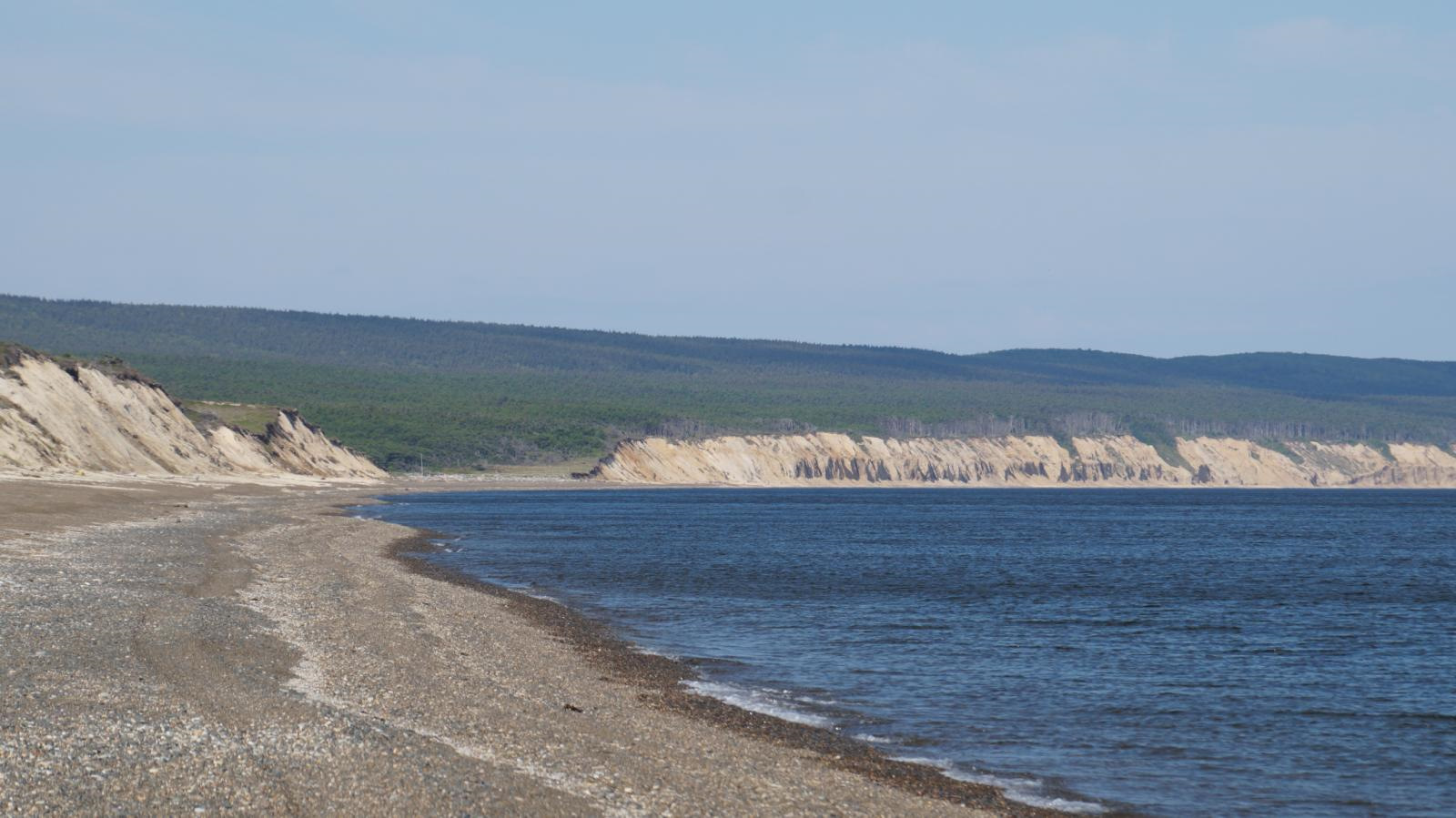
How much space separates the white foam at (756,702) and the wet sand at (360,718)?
47cm

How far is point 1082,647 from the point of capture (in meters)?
30.1

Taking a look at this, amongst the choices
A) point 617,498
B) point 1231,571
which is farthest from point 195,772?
point 617,498

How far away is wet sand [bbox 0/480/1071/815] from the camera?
563 inches

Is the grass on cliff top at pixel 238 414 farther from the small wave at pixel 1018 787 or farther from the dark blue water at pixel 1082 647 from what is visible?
the small wave at pixel 1018 787

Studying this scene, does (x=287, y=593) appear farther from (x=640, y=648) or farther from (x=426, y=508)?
(x=426, y=508)

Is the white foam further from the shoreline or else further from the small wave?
the small wave

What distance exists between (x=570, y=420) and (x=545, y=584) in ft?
504

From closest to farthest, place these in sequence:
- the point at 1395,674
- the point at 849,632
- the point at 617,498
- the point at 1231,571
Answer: the point at 1395,674 < the point at 849,632 < the point at 1231,571 < the point at 617,498

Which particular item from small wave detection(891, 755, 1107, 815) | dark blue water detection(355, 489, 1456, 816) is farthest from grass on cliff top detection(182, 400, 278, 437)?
small wave detection(891, 755, 1107, 815)

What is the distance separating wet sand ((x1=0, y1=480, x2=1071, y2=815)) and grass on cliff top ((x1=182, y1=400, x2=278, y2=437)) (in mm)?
89028

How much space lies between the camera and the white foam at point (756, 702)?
2152 cm

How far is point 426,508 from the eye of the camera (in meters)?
92.4

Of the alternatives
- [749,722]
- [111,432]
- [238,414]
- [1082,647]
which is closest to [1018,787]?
[749,722]

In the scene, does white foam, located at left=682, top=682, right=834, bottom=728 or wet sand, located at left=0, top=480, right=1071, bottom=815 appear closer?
wet sand, located at left=0, top=480, right=1071, bottom=815
